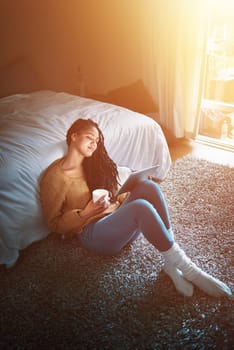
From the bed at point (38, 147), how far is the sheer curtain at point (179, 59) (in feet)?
3.35

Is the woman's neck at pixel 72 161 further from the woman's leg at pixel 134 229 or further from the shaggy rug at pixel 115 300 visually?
the shaggy rug at pixel 115 300

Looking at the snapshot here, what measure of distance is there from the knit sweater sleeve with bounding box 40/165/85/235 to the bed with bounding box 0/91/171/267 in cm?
12

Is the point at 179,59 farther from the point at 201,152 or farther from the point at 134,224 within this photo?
the point at 134,224

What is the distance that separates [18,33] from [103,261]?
2.45 meters

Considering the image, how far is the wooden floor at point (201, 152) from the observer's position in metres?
2.81

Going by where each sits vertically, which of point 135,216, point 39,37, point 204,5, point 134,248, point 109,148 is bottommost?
point 134,248

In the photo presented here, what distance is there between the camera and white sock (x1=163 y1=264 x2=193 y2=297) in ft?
4.65

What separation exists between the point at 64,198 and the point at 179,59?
2.20 meters

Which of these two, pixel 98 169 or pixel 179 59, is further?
pixel 179 59

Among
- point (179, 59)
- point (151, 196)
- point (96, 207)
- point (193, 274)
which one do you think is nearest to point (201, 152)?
point (179, 59)

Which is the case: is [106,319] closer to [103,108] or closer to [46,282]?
[46,282]

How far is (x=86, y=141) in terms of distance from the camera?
4.30 feet

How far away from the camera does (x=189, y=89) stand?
3146mm

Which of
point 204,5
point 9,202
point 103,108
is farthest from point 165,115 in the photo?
point 9,202
